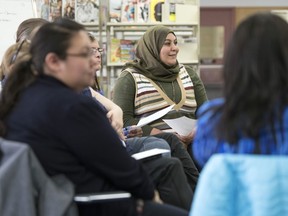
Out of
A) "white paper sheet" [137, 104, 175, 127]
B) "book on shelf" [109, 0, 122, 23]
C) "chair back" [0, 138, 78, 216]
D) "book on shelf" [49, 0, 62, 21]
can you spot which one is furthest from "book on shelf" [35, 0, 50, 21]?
"chair back" [0, 138, 78, 216]

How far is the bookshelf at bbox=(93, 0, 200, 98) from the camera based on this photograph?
5.18 m

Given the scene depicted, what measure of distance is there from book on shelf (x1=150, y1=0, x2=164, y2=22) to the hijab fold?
1.53 metres

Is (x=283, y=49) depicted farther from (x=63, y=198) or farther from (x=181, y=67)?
(x=181, y=67)

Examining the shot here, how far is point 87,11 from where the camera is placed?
16.6ft

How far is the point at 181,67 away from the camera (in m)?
3.69

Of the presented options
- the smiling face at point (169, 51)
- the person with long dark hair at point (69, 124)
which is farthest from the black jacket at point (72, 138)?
the smiling face at point (169, 51)

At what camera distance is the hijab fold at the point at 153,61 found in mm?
3537

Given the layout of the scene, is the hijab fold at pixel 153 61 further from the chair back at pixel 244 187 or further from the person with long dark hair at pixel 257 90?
the chair back at pixel 244 187

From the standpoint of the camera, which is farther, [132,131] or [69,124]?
[132,131]

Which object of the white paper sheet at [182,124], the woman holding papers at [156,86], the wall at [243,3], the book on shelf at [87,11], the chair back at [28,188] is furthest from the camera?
the wall at [243,3]

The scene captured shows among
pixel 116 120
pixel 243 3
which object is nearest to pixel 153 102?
pixel 116 120

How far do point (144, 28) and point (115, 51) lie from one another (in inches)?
14.2

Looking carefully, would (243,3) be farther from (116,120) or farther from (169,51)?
(116,120)

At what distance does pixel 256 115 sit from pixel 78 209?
0.73 meters
